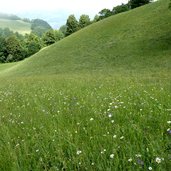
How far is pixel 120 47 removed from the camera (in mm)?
43688

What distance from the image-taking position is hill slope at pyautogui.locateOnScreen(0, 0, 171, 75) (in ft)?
121

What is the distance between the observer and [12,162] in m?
4.52

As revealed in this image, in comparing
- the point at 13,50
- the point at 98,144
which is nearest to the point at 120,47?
the point at 98,144

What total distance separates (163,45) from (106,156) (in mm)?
35723

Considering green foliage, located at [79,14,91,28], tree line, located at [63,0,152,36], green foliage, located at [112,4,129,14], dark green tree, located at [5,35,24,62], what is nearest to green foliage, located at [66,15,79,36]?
tree line, located at [63,0,152,36]

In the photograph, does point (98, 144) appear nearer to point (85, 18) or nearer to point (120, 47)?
point (120, 47)

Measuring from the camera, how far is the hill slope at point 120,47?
36.8 m

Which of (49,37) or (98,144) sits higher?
(98,144)

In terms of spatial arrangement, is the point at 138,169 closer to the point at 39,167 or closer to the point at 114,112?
the point at 39,167

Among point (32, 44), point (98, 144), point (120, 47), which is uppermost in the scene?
→ point (98, 144)

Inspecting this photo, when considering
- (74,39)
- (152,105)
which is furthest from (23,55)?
(152,105)

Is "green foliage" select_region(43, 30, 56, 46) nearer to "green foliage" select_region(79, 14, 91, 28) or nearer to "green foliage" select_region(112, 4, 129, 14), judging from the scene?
"green foliage" select_region(79, 14, 91, 28)

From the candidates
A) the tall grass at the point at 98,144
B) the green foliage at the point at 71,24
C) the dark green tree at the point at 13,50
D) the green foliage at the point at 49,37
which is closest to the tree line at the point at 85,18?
the green foliage at the point at 71,24

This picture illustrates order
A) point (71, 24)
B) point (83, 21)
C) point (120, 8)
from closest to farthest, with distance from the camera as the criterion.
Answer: point (120, 8) < point (71, 24) < point (83, 21)
